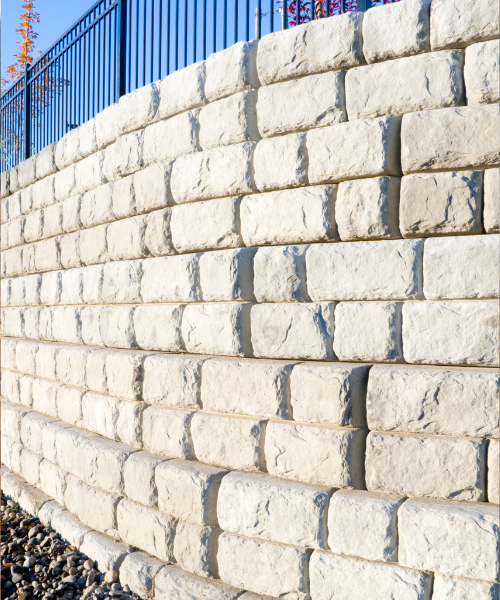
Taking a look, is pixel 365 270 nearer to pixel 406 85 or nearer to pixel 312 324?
pixel 312 324

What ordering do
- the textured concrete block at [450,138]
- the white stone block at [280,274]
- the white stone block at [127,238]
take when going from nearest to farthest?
1. the textured concrete block at [450,138]
2. the white stone block at [280,274]
3. the white stone block at [127,238]

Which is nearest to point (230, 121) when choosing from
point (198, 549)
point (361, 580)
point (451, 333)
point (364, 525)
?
point (451, 333)

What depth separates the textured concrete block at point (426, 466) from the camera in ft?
9.44

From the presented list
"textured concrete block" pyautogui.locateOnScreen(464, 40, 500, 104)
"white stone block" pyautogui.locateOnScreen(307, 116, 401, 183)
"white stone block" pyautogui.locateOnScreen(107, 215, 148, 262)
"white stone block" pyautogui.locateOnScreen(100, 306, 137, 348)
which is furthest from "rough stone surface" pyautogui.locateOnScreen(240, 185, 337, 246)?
"white stone block" pyautogui.locateOnScreen(100, 306, 137, 348)

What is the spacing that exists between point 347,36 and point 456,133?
35.2 inches

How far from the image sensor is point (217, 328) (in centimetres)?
380

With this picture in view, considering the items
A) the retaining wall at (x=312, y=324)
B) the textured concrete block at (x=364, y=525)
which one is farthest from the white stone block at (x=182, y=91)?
the textured concrete block at (x=364, y=525)

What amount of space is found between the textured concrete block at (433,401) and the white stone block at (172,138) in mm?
2082

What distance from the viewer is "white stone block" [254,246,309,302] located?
348 cm

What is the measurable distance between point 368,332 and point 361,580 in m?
1.27

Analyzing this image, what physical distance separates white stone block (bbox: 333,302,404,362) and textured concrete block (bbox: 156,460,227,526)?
3.70ft

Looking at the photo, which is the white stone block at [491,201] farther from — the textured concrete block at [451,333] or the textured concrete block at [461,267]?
the textured concrete block at [451,333]

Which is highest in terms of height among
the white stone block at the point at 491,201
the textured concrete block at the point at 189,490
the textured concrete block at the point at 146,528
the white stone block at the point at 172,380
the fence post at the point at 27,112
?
the fence post at the point at 27,112

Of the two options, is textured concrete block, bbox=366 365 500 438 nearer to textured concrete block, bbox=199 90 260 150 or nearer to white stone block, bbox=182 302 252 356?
white stone block, bbox=182 302 252 356
